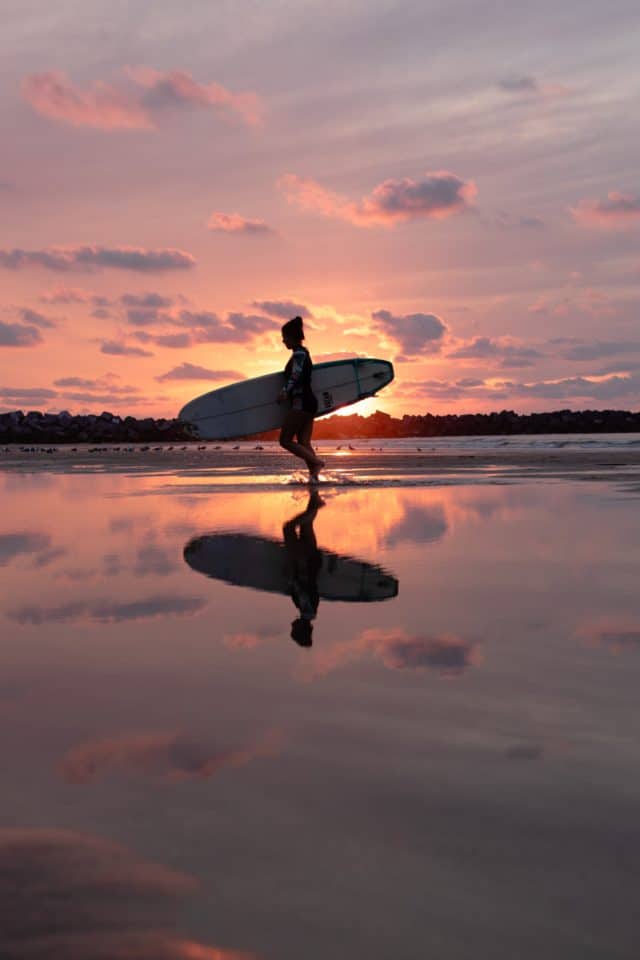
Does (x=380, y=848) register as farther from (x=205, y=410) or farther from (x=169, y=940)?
(x=205, y=410)

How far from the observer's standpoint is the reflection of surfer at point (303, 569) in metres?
4.82

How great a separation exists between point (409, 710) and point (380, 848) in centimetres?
110

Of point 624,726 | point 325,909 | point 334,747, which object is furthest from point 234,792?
point 624,726

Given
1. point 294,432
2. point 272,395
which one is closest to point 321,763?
point 294,432

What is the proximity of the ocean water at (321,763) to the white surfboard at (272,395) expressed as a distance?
596 inches

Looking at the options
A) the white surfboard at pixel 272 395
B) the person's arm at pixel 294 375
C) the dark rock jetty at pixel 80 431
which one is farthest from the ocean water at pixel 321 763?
the dark rock jetty at pixel 80 431

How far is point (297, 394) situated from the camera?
16.7 metres

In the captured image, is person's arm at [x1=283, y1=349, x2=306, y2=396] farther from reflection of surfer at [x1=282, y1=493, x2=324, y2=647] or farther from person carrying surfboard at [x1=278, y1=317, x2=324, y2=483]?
reflection of surfer at [x1=282, y1=493, x2=324, y2=647]

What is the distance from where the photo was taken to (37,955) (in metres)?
1.82

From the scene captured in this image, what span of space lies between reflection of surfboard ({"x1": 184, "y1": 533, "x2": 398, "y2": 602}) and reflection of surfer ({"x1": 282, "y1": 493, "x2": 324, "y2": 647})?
47mm

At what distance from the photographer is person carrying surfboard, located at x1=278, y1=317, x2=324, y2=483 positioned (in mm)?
16688

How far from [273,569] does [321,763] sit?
410 centimetres

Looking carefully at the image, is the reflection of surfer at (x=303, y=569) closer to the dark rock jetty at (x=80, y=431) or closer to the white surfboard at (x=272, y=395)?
the white surfboard at (x=272, y=395)

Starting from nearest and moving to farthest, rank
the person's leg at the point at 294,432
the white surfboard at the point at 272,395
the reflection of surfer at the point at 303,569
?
1. the reflection of surfer at the point at 303,569
2. the person's leg at the point at 294,432
3. the white surfboard at the point at 272,395
